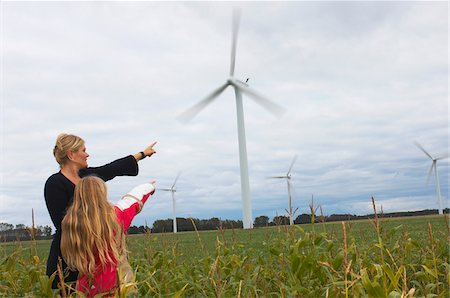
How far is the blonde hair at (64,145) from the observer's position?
546 cm

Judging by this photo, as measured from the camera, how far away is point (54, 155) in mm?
5637

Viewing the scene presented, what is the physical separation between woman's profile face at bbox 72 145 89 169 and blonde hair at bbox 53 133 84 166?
0.14 ft

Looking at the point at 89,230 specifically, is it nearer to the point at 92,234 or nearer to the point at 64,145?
the point at 92,234

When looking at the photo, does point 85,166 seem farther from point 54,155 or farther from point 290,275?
point 290,275

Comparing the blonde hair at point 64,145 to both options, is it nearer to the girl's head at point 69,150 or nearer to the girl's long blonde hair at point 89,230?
the girl's head at point 69,150

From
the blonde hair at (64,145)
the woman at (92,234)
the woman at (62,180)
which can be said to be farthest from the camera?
the blonde hair at (64,145)

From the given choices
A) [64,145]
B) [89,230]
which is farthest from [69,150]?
[89,230]

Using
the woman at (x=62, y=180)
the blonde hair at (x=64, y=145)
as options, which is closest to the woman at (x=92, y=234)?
the woman at (x=62, y=180)

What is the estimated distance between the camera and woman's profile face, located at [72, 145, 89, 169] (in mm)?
5551

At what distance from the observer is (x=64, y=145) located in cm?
545

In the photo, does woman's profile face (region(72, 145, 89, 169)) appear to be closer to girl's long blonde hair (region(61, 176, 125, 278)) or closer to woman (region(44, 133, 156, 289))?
woman (region(44, 133, 156, 289))

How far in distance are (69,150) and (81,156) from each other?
17 cm

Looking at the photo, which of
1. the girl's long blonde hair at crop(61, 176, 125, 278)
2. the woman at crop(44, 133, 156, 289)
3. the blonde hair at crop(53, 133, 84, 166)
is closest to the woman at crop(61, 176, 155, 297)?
the girl's long blonde hair at crop(61, 176, 125, 278)

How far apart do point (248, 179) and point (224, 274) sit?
1718 inches
